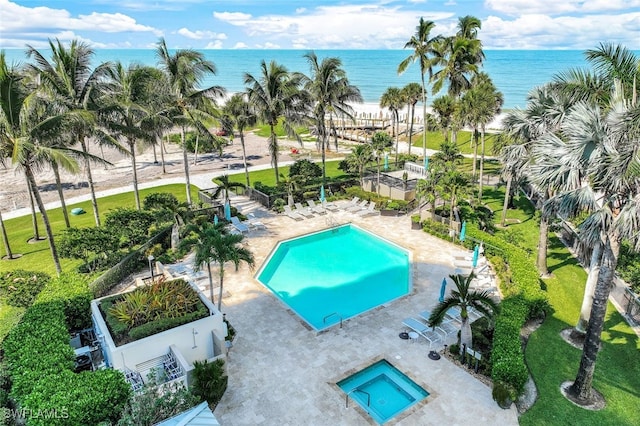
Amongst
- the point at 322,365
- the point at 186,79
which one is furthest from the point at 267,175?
the point at 322,365

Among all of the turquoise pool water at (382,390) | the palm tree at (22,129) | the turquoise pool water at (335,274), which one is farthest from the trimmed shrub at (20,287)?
the turquoise pool water at (382,390)

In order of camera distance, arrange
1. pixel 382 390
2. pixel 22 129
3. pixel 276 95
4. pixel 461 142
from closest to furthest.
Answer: pixel 382 390, pixel 22 129, pixel 276 95, pixel 461 142

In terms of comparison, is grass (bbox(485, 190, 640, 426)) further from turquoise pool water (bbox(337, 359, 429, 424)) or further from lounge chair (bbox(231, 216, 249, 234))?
lounge chair (bbox(231, 216, 249, 234))

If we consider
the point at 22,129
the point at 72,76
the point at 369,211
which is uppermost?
the point at 72,76

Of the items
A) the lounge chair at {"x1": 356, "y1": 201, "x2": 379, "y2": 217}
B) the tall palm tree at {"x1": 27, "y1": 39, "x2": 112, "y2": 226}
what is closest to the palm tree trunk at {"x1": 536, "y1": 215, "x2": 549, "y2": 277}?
the lounge chair at {"x1": 356, "y1": 201, "x2": 379, "y2": 217}

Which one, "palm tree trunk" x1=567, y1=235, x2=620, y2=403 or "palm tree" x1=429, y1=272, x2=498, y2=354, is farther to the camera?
"palm tree" x1=429, y1=272, x2=498, y2=354

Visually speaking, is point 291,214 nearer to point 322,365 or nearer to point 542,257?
point 542,257
